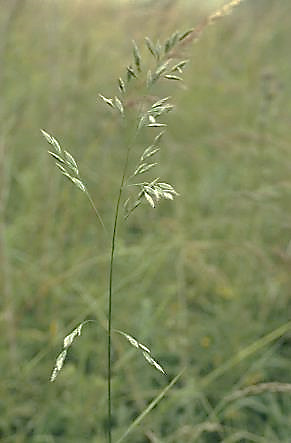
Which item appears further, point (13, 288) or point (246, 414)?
point (13, 288)

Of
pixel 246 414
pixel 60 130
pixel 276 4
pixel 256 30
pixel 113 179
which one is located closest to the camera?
pixel 246 414

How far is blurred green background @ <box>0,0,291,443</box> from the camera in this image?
62.8 inches

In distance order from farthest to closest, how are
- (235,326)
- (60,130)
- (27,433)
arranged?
(60,130) < (235,326) < (27,433)

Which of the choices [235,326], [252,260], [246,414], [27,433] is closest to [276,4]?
[252,260]

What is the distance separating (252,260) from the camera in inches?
76.0

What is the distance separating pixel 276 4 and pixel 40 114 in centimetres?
98

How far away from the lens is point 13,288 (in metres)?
1.87

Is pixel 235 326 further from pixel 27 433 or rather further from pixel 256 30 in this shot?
pixel 256 30

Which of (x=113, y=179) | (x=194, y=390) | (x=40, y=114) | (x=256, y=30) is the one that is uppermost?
(x=256, y=30)

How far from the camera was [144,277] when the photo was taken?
6.68ft

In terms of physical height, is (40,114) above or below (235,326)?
above

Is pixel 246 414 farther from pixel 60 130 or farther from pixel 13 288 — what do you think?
pixel 60 130

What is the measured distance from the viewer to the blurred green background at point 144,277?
1596 millimetres

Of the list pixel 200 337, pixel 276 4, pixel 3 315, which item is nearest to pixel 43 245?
pixel 3 315
